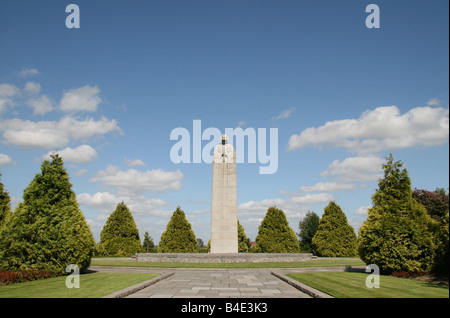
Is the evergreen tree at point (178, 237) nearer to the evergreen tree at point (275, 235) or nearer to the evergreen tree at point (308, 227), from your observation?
the evergreen tree at point (275, 235)

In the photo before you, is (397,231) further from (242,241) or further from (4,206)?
(4,206)

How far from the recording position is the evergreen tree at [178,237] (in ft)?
119

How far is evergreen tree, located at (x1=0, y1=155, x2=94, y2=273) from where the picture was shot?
1498 centimetres

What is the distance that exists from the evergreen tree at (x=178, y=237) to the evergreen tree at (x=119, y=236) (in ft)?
11.9

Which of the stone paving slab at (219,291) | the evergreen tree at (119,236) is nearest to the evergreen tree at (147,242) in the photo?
the evergreen tree at (119,236)

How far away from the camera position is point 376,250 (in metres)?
17.0

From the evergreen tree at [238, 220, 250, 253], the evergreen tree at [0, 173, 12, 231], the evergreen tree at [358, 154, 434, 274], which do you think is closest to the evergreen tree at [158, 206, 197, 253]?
the evergreen tree at [238, 220, 250, 253]

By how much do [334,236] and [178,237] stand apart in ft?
63.3

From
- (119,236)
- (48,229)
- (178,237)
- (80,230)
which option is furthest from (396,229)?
(119,236)

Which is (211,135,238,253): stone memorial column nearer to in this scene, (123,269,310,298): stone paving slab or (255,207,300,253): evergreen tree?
(255,207,300,253): evergreen tree
